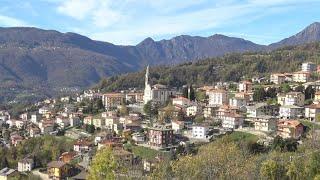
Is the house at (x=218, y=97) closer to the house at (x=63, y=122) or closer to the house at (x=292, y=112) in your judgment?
the house at (x=292, y=112)

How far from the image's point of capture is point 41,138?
56.3 m

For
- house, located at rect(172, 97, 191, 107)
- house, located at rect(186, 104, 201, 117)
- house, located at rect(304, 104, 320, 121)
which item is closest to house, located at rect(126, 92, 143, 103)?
house, located at rect(172, 97, 191, 107)

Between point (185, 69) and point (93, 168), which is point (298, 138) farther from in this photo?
point (185, 69)

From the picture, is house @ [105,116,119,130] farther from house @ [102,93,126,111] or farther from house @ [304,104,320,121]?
house @ [304,104,320,121]

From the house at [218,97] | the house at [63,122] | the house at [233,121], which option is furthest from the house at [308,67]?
the house at [63,122]

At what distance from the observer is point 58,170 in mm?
44531

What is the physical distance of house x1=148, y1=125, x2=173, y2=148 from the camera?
4838 centimetres

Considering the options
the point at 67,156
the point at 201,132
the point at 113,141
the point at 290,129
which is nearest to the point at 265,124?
the point at 290,129

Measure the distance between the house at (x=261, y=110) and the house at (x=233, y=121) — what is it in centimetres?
146

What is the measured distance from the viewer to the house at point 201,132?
4906 centimetres

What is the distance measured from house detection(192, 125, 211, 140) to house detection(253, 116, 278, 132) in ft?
14.1

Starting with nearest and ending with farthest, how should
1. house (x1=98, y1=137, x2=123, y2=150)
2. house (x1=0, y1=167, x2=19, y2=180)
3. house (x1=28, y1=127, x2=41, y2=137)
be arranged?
house (x1=0, y1=167, x2=19, y2=180)
house (x1=98, y1=137, x2=123, y2=150)
house (x1=28, y1=127, x2=41, y2=137)

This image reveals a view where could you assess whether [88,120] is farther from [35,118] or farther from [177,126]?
[35,118]

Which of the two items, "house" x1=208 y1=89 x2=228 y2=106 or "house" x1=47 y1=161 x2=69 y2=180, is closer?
"house" x1=47 y1=161 x2=69 y2=180
